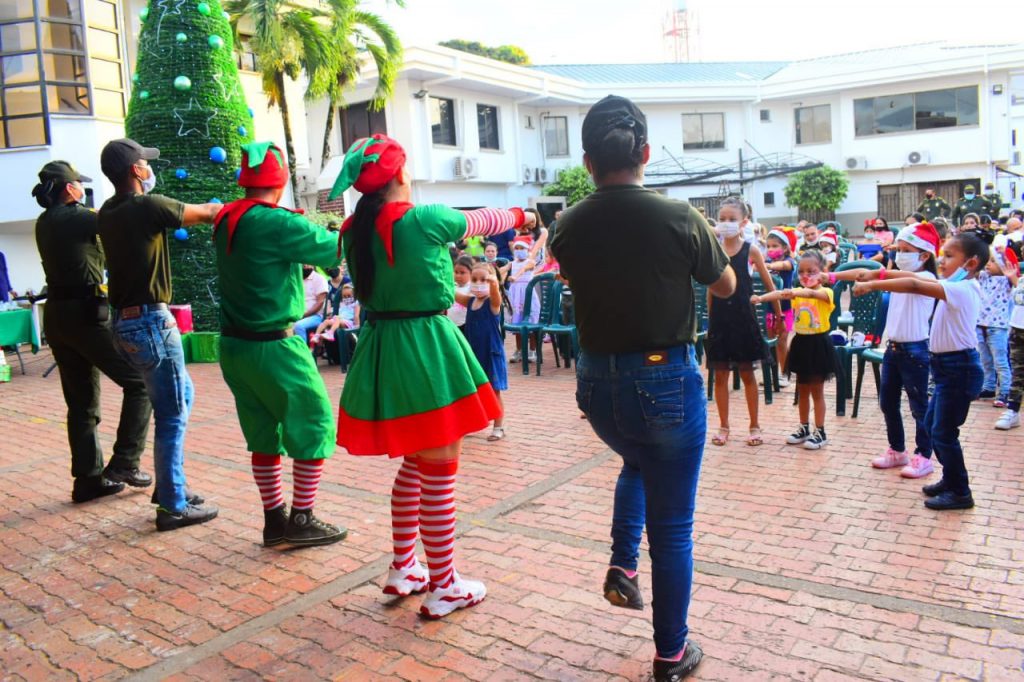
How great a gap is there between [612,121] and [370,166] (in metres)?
1.09

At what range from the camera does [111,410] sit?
8.84 m

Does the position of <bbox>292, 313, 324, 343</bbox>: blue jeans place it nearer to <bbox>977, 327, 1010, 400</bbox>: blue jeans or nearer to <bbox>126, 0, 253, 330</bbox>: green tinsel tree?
<bbox>126, 0, 253, 330</bbox>: green tinsel tree

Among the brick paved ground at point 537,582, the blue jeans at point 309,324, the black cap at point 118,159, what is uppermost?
the black cap at point 118,159

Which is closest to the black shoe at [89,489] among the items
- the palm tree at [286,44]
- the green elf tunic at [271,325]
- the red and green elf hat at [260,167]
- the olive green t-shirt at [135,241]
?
the olive green t-shirt at [135,241]

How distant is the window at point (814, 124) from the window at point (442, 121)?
1392 centimetres

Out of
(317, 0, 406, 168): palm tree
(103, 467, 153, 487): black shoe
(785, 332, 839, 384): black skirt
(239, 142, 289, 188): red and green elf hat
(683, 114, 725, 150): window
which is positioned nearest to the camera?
(239, 142, 289, 188): red and green elf hat

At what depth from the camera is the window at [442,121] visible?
24.4 m

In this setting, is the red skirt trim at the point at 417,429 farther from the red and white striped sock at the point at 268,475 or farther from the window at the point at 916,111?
the window at the point at 916,111

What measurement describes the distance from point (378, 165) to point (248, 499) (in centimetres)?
290

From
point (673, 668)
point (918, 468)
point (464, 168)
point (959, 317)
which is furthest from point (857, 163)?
point (673, 668)

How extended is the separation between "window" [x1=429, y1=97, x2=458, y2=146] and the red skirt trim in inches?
855

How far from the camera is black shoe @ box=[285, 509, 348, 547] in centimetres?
438

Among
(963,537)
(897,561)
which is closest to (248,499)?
(897,561)

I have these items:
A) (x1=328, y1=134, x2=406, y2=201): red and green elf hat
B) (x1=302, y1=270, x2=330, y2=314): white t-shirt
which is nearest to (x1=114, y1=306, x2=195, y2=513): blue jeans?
(x1=328, y1=134, x2=406, y2=201): red and green elf hat
